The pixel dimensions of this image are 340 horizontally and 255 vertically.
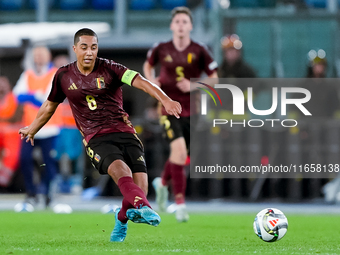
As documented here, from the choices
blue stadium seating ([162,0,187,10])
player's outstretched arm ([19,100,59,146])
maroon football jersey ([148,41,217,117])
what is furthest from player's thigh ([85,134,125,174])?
blue stadium seating ([162,0,187,10])

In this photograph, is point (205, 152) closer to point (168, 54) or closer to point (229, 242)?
point (168, 54)

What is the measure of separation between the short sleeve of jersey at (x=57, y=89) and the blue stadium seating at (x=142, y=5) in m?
15.0

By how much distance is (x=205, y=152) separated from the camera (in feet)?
40.5

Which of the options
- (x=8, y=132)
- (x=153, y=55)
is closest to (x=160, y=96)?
(x=153, y=55)

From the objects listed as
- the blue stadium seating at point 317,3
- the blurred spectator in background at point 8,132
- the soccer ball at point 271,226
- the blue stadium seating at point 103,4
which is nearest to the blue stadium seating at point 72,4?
the blue stadium seating at point 103,4

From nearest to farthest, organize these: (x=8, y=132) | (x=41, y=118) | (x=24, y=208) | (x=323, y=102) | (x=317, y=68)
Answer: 1. (x=41, y=118)
2. (x=24, y=208)
3. (x=317, y=68)
4. (x=323, y=102)
5. (x=8, y=132)

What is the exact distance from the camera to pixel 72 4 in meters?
20.9

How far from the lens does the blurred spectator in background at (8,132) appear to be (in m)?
12.3

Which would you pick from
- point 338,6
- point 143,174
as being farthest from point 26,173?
point 338,6

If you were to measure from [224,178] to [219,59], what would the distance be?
106 inches

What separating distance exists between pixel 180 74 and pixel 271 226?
3.53 m

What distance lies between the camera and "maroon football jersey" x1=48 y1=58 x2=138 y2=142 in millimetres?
5883

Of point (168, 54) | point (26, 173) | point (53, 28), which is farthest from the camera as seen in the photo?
point (53, 28)

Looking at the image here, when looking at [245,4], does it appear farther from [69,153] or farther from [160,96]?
[160,96]
